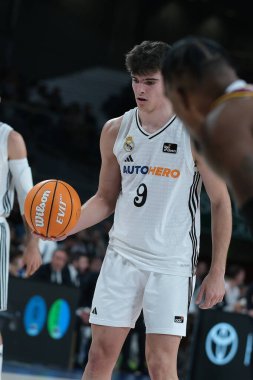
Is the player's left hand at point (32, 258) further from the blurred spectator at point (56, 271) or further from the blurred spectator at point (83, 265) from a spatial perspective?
the blurred spectator at point (83, 265)

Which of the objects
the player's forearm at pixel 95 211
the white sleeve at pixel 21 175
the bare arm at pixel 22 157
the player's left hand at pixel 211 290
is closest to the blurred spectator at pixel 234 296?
the bare arm at pixel 22 157

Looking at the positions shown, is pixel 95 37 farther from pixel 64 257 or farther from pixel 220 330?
pixel 220 330

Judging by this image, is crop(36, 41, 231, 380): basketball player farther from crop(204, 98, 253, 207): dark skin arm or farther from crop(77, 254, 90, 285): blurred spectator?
crop(77, 254, 90, 285): blurred spectator

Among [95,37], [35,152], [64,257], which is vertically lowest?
[64,257]

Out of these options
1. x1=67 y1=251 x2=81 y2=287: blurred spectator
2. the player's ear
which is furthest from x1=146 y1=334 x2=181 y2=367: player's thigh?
x1=67 y1=251 x2=81 y2=287: blurred spectator

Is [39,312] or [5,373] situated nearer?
[5,373]

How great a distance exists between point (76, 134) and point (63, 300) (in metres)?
11.7

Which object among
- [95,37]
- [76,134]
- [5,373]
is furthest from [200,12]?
[5,373]

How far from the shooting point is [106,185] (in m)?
5.43

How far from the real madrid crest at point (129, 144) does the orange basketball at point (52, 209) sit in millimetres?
451

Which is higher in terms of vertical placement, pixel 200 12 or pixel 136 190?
pixel 200 12

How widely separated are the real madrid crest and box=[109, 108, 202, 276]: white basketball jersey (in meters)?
0.03

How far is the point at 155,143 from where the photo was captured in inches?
203

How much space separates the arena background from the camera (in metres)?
21.3
